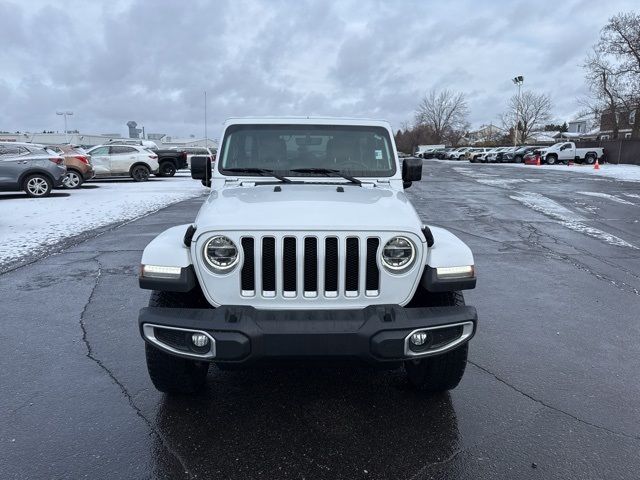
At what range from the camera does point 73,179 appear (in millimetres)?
16906

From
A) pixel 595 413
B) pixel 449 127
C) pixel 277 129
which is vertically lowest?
pixel 595 413

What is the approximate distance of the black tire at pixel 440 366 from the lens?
3006 mm

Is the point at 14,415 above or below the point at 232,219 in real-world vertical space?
below

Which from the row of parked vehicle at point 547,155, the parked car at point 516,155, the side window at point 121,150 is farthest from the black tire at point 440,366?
the parked car at point 516,155

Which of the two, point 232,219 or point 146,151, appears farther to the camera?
point 146,151

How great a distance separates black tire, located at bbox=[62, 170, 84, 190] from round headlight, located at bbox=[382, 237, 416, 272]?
16.6 m

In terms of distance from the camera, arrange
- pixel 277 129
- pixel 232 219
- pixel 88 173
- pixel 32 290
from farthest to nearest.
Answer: pixel 88 173 → pixel 32 290 → pixel 277 129 → pixel 232 219

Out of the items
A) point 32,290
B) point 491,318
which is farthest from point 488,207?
point 32,290

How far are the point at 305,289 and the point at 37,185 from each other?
1391 centimetres

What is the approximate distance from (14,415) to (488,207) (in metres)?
12.6

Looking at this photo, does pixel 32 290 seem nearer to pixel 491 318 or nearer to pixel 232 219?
pixel 232 219

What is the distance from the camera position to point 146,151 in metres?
21.5

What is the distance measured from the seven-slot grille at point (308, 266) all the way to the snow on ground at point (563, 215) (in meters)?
7.39

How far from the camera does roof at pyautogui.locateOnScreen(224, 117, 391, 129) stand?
4.43 meters
